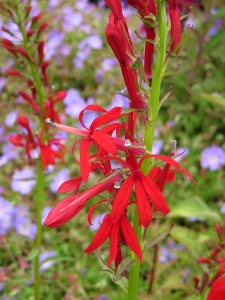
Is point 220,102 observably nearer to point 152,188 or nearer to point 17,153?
point 152,188

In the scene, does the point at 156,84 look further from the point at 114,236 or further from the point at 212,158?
the point at 212,158

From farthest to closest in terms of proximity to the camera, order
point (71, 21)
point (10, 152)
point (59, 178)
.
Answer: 1. point (71, 21)
2. point (10, 152)
3. point (59, 178)

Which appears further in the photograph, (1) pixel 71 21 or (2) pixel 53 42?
(1) pixel 71 21

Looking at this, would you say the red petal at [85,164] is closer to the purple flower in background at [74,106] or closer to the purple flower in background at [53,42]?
the purple flower in background at [74,106]

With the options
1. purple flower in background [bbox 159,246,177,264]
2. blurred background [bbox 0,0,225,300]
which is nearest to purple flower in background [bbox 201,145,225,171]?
blurred background [bbox 0,0,225,300]

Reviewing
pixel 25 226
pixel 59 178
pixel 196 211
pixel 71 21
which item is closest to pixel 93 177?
pixel 59 178

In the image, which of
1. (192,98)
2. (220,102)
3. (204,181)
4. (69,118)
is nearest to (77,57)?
(69,118)
